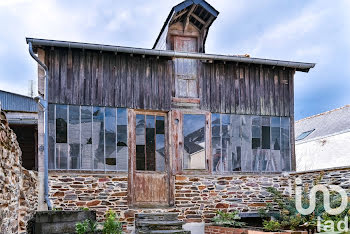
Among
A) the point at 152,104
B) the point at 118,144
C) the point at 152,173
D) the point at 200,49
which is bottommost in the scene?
the point at 152,173

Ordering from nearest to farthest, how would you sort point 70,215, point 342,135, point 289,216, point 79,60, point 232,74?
point 70,215 → point 289,216 → point 79,60 → point 232,74 → point 342,135

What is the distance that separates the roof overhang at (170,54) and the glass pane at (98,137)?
150 centimetres

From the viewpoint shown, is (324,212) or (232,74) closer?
(324,212)

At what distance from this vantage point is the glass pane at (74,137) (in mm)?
9836

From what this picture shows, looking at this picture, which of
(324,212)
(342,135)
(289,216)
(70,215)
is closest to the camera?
(70,215)

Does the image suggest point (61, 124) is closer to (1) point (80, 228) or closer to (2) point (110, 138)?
(2) point (110, 138)

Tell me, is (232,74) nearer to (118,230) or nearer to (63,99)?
Result: (63,99)

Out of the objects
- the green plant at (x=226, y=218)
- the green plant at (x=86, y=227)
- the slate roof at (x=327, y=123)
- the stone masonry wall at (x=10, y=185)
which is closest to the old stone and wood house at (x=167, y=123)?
the green plant at (x=226, y=218)

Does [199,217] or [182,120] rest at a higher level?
[182,120]

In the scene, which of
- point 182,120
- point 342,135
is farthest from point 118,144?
point 342,135

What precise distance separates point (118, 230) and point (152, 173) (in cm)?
254

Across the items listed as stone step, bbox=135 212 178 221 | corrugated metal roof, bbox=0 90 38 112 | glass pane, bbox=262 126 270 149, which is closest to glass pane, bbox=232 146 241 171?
glass pane, bbox=262 126 270 149

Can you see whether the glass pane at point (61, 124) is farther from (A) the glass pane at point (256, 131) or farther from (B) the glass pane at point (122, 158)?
(A) the glass pane at point (256, 131)

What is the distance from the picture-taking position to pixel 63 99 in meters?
9.91
